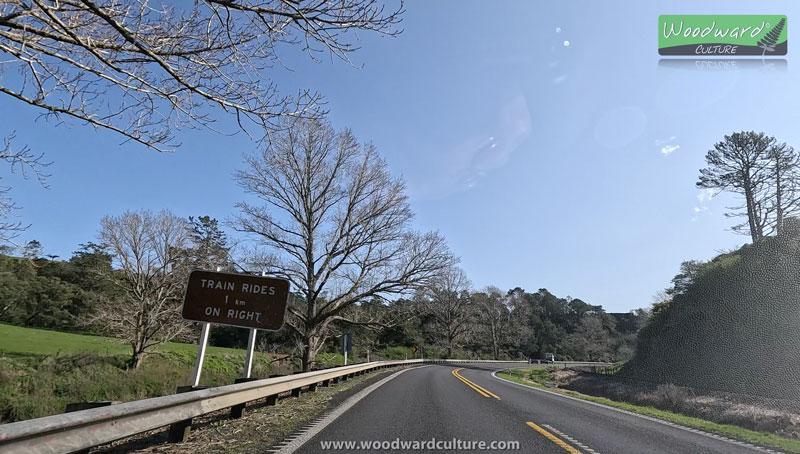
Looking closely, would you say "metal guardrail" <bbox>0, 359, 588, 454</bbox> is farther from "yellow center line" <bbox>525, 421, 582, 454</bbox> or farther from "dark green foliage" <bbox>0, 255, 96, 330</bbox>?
"dark green foliage" <bbox>0, 255, 96, 330</bbox>

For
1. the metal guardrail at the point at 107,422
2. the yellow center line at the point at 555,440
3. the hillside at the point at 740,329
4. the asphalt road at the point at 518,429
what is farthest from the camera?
the hillside at the point at 740,329

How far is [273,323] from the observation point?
23.1 ft

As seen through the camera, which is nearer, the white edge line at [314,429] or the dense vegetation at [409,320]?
the white edge line at [314,429]

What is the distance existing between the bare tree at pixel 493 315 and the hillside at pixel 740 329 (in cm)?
3886

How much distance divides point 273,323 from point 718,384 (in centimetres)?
2261

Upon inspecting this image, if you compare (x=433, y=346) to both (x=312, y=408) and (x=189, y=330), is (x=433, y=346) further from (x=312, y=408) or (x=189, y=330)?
(x=312, y=408)

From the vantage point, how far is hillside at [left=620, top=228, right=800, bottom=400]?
646 inches

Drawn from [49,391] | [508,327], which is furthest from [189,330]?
[508,327]

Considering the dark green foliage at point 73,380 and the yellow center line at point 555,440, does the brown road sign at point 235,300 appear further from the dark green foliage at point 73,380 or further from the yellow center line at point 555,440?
the dark green foliage at point 73,380

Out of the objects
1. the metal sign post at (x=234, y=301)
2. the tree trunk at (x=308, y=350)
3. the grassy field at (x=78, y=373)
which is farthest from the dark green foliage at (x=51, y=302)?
the metal sign post at (x=234, y=301)

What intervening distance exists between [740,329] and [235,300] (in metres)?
23.8

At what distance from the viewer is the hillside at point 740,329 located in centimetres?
1641

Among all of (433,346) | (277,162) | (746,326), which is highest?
(277,162)

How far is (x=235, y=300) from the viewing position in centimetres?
702
